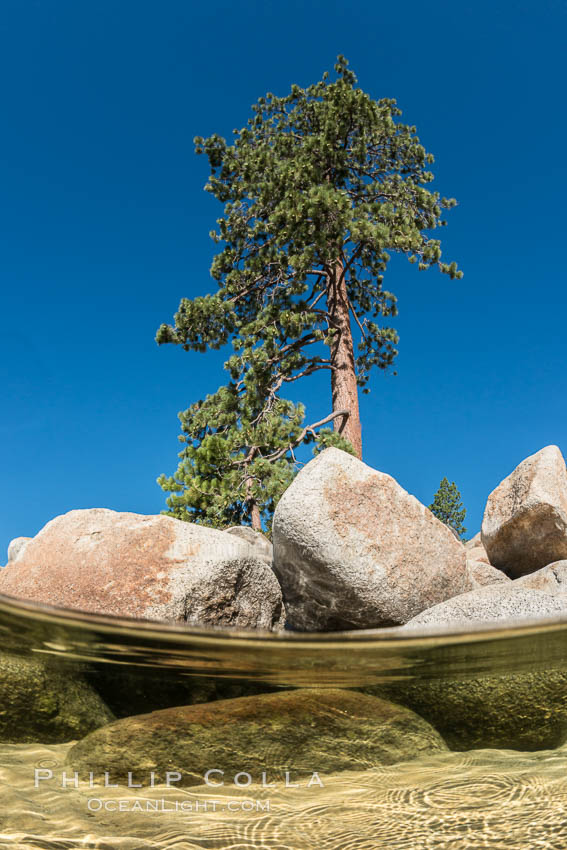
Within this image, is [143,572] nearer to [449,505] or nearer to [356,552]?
[356,552]

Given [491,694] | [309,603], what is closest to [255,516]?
[309,603]

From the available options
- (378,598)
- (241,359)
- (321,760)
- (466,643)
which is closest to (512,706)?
(466,643)

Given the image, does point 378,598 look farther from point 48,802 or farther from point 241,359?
point 241,359

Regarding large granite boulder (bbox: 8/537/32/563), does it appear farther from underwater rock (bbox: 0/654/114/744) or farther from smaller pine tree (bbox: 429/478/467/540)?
smaller pine tree (bbox: 429/478/467/540)

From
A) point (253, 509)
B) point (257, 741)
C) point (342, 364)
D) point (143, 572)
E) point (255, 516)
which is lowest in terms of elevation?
point (257, 741)

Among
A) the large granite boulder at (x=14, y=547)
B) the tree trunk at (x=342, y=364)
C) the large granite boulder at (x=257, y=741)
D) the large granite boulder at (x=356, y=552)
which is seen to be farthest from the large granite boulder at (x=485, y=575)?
the large granite boulder at (x=14, y=547)

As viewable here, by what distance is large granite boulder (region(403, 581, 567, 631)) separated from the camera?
4098mm

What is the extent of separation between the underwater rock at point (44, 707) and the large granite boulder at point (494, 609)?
2111 millimetres

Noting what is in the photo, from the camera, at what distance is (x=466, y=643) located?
155 inches

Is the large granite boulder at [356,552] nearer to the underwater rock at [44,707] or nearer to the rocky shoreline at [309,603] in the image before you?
the rocky shoreline at [309,603]

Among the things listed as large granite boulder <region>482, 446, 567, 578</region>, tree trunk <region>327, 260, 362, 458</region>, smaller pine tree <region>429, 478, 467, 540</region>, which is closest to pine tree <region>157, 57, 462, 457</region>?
tree trunk <region>327, 260, 362, 458</region>

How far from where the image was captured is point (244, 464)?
12.1 m

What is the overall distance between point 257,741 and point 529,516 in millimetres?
4638

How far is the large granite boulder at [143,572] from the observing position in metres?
5.07
